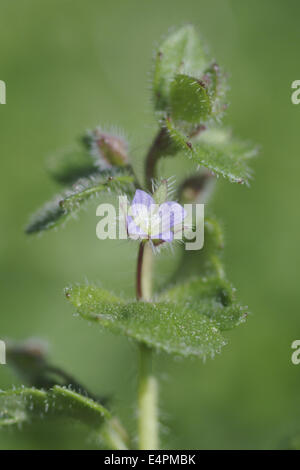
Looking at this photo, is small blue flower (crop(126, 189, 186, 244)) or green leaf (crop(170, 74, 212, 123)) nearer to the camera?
small blue flower (crop(126, 189, 186, 244))

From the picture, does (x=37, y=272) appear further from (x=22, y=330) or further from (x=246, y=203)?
(x=246, y=203)

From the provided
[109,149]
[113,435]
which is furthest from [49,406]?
[109,149]

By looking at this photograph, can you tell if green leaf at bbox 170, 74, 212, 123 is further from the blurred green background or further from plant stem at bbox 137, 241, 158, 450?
the blurred green background

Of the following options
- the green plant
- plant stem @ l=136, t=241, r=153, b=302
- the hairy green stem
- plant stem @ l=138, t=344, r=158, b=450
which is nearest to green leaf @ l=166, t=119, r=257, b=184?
the green plant

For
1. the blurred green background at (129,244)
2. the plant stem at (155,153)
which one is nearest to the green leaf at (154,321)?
the plant stem at (155,153)

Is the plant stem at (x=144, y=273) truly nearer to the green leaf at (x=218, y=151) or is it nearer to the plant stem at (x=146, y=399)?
the plant stem at (x=146, y=399)

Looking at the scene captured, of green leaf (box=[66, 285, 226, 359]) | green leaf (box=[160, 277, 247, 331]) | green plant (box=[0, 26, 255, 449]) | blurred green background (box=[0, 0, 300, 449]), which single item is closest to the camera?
green leaf (box=[66, 285, 226, 359])
